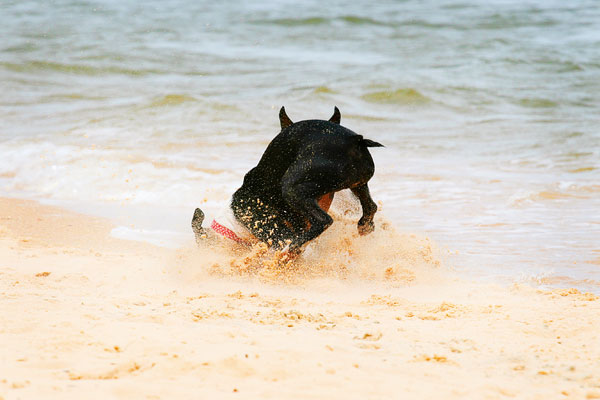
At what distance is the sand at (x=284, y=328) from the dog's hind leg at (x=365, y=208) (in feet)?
0.28

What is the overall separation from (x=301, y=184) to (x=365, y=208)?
1.93ft

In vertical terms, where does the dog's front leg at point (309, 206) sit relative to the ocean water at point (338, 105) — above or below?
above

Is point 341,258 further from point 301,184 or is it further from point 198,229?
point 198,229

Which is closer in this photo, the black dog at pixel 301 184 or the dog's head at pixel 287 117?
the black dog at pixel 301 184

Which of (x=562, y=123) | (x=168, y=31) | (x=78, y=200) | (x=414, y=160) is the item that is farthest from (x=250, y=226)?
(x=168, y=31)

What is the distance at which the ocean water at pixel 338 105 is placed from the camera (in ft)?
19.4

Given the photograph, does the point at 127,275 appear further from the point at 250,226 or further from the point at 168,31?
the point at 168,31

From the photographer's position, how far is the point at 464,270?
14.2 ft

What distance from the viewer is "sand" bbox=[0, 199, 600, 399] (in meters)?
2.19

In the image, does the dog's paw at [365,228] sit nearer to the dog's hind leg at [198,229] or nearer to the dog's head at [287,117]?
the dog's head at [287,117]

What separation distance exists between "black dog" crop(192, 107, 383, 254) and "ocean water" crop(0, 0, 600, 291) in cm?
104

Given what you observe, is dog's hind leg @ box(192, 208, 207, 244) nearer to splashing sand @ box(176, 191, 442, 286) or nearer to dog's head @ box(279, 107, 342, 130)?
splashing sand @ box(176, 191, 442, 286)

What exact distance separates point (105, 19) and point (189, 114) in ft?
34.2

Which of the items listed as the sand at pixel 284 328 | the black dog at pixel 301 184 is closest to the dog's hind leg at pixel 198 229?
the black dog at pixel 301 184
